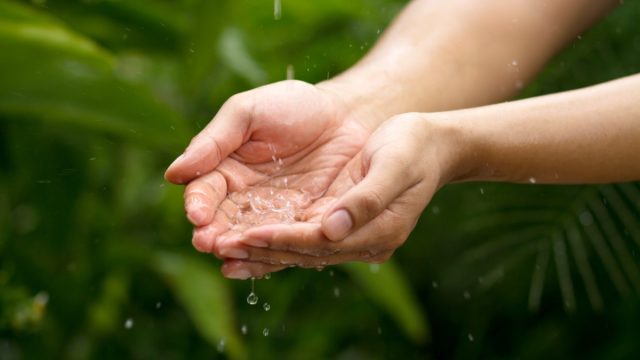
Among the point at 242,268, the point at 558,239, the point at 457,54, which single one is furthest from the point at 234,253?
the point at 558,239

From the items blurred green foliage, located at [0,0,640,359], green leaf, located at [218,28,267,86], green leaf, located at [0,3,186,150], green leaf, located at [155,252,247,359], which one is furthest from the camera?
green leaf, located at [218,28,267,86]

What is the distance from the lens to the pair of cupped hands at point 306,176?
93cm

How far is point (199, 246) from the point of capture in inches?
38.9

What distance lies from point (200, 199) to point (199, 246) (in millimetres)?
55

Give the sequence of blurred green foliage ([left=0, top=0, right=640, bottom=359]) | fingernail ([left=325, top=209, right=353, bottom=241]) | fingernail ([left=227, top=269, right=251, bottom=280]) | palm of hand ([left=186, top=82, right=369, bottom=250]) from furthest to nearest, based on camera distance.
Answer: blurred green foliage ([left=0, top=0, right=640, bottom=359]) → palm of hand ([left=186, top=82, right=369, bottom=250]) → fingernail ([left=227, top=269, right=251, bottom=280]) → fingernail ([left=325, top=209, right=353, bottom=241])

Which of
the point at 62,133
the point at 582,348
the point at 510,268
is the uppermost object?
the point at 62,133

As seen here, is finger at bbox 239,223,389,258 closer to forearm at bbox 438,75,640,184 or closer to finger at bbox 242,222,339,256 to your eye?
finger at bbox 242,222,339,256

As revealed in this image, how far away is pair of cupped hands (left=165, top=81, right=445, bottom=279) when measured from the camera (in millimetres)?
925

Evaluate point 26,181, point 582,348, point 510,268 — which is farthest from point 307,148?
point 582,348

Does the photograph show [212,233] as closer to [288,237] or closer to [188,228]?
[288,237]

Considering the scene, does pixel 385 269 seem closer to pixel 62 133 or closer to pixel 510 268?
pixel 510 268

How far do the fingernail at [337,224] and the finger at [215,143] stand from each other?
211 millimetres

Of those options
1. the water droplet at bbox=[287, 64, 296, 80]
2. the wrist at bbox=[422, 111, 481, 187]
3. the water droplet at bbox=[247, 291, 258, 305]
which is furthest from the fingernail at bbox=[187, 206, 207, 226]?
the water droplet at bbox=[287, 64, 296, 80]

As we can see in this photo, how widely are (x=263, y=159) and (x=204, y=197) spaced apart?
17cm
